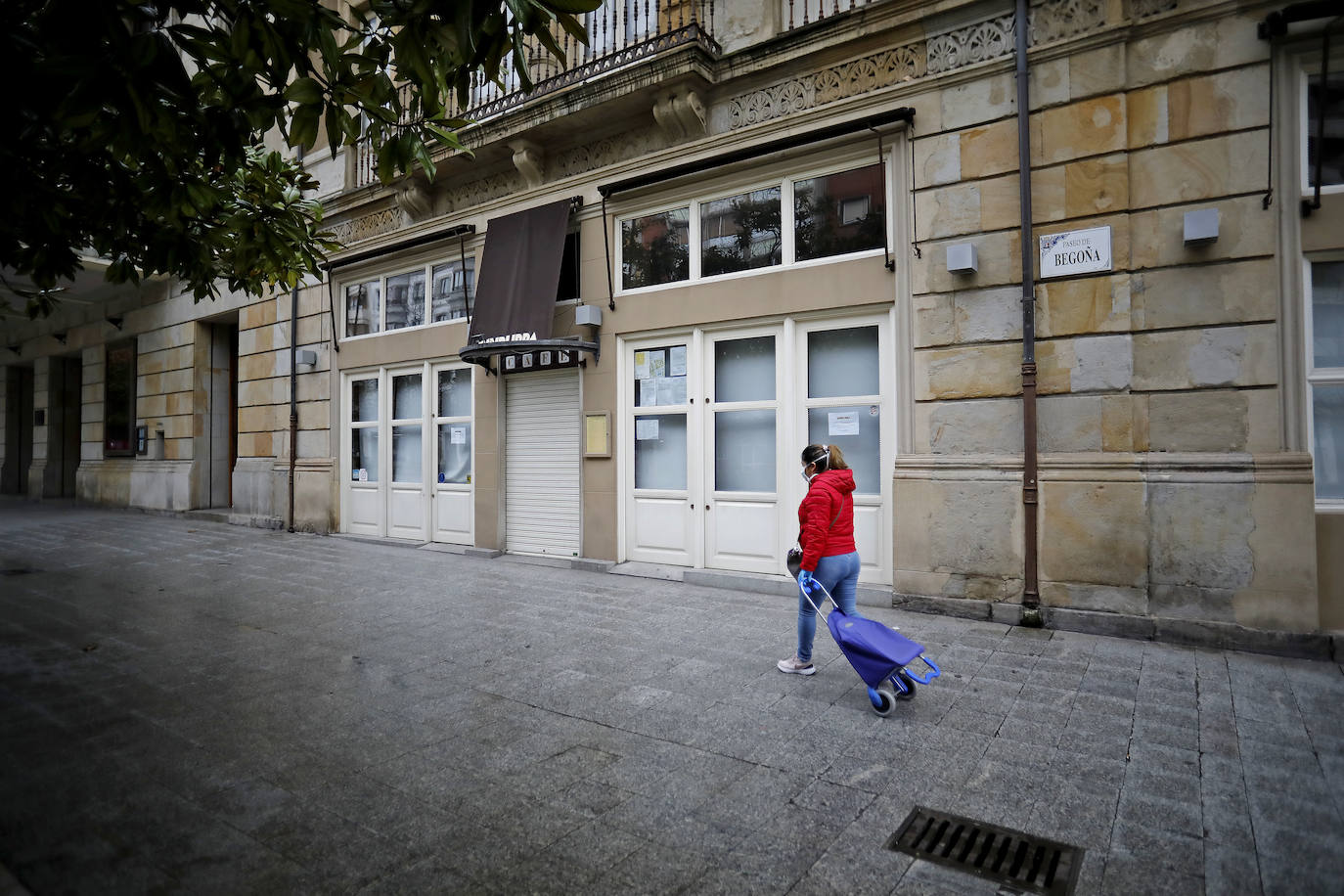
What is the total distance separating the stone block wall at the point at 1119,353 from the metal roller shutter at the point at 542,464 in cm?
490

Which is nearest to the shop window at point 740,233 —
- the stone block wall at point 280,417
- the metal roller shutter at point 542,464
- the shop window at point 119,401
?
the metal roller shutter at point 542,464

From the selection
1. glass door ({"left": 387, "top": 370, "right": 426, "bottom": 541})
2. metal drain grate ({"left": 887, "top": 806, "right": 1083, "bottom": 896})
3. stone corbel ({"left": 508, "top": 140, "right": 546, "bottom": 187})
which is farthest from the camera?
glass door ({"left": 387, "top": 370, "right": 426, "bottom": 541})

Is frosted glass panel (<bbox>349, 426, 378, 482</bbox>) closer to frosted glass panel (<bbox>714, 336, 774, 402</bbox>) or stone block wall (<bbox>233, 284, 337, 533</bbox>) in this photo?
stone block wall (<bbox>233, 284, 337, 533</bbox>)

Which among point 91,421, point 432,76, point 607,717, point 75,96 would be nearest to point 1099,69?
point 432,76

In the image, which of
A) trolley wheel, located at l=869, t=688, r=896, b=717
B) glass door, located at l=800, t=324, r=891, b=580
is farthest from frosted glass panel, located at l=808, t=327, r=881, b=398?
trolley wheel, located at l=869, t=688, r=896, b=717

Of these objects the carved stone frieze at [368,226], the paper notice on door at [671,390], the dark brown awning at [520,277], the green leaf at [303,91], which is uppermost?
the carved stone frieze at [368,226]

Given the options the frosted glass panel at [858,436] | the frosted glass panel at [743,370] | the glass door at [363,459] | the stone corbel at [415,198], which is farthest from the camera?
the glass door at [363,459]

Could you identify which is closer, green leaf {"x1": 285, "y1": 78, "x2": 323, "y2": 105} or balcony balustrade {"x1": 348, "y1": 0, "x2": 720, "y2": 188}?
green leaf {"x1": 285, "y1": 78, "x2": 323, "y2": 105}

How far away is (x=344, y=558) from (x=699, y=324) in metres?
6.42

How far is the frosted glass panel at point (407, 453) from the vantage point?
12633 millimetres

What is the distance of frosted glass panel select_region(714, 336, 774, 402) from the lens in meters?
8.76

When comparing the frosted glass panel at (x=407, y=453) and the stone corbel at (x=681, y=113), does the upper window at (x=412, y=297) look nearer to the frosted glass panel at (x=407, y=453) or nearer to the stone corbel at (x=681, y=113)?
the frosted glass panel at (x=407, y=453)

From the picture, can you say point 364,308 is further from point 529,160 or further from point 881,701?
point 881,701

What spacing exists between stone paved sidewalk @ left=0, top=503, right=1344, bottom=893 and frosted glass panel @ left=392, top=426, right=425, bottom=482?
5.59m
